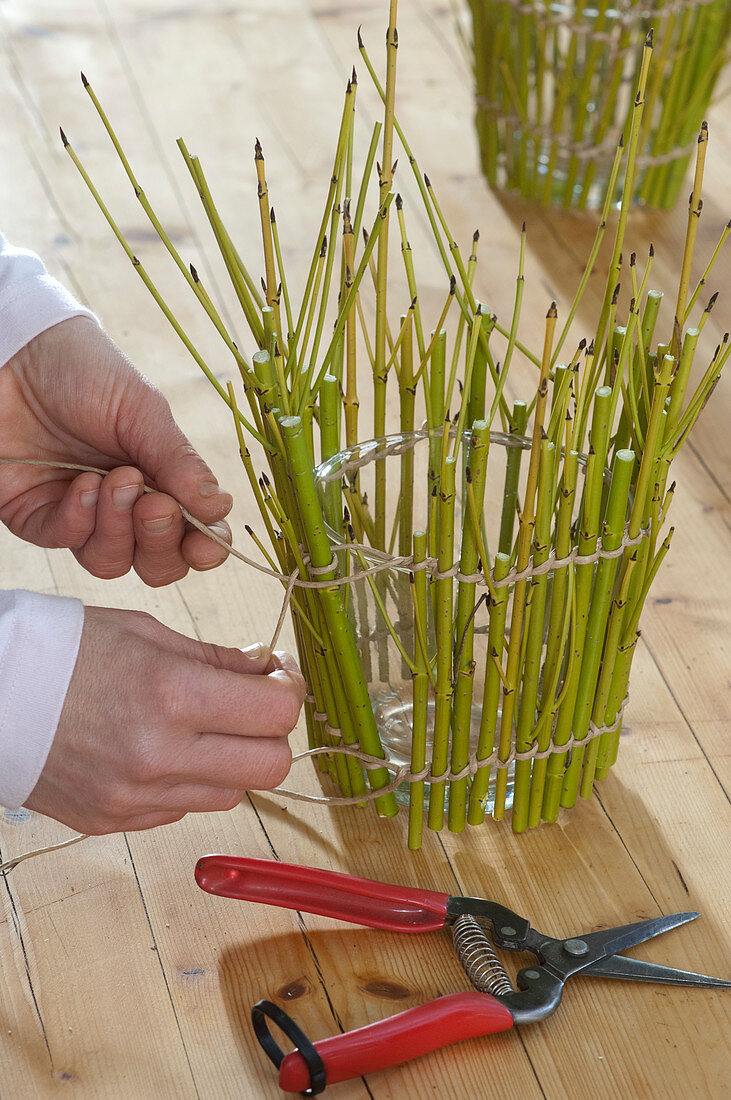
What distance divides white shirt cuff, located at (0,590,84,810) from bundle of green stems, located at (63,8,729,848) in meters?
0.10

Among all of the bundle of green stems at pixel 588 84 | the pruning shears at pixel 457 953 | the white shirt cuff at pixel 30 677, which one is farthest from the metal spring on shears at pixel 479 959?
the bundle of green stems at pixel 588 84

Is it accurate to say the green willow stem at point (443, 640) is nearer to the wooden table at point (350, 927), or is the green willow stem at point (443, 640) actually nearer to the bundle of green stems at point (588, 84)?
the wooden table at point (350, 927)

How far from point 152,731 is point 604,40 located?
94cm

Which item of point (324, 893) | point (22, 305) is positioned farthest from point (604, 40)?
point (324, 893)

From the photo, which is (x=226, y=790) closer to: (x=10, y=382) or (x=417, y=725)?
(x=417, y=725)

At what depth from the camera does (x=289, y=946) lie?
62 centimetres

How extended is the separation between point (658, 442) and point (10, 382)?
36cm

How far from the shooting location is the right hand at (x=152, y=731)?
1.71 ft

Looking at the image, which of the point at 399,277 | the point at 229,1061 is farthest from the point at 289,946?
the point at 399,277

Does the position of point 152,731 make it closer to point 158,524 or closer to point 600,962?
point 158,524

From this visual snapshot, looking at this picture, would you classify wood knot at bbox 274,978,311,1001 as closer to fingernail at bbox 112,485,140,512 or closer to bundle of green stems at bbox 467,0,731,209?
fingernail at bbox 112,485,140,512

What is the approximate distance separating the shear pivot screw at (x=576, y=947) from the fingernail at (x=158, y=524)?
30 cm

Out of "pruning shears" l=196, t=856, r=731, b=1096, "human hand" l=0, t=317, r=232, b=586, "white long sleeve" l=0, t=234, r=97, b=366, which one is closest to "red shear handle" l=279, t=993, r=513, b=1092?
"pruning shears" l=196, t=856, r=731, b=1096

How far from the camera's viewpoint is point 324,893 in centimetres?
62
